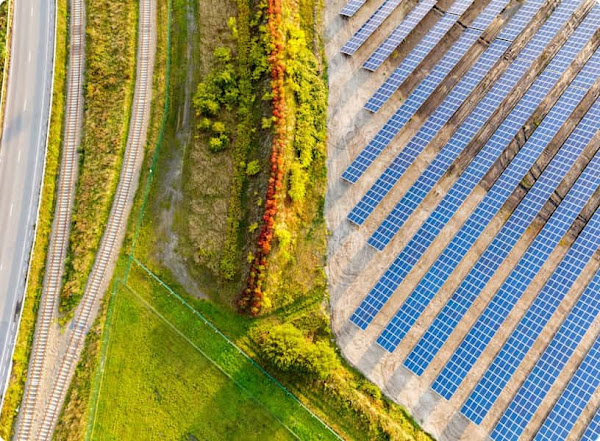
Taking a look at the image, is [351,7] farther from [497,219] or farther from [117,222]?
[117,222]

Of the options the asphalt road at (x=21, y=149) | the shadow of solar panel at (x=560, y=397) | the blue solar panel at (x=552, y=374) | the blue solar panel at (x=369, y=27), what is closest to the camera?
the shadow of solar panel at (x=560, y=397)

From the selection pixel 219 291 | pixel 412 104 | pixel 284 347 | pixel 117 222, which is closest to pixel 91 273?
pixel 117 222

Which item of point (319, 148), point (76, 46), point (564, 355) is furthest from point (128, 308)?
point (564, 355)

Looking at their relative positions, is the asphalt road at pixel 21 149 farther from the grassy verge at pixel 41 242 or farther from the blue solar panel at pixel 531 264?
the blue solar panel at pixel 531 264

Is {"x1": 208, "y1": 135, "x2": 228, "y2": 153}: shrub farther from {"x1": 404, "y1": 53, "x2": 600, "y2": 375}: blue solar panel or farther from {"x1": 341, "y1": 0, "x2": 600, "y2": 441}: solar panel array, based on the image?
{"x1": 404, "y1": 53, "x2": 600, "y2": 375}: blue solar panel

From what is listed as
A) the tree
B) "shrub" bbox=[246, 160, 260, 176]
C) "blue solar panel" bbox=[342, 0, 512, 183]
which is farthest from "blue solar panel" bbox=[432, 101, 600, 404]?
"shrub" bbox=[246, 160, 260, 176]

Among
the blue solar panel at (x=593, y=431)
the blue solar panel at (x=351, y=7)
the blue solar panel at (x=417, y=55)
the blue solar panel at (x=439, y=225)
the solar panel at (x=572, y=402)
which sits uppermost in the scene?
the blue solar panel at (x=351, y=7)

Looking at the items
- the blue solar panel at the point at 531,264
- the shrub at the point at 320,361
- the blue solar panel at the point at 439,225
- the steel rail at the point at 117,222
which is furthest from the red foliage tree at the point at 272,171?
the blue solar panel at the point at 531,264
